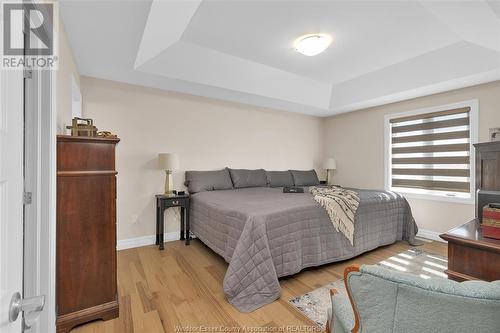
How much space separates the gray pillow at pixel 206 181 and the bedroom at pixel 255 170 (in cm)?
3

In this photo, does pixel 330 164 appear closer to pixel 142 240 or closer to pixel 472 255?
pixel 142 240

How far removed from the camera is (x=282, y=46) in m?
2.91

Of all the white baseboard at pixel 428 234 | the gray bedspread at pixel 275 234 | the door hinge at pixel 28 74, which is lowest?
the white baseboard at pixel 428 234

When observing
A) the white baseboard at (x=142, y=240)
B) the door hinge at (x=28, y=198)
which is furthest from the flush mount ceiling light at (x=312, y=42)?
the white baseboard at (x=142, y=240)

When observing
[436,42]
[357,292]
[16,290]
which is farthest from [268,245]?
[436,42]

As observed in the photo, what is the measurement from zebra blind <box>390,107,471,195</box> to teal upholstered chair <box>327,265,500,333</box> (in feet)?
12.1

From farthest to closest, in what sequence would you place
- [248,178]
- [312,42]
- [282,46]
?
[248,178] → [282,46] → [312,42]

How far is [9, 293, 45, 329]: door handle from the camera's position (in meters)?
0.52

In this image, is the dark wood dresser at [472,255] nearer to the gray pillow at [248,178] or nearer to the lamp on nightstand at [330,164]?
the gray pillow at [248,178]

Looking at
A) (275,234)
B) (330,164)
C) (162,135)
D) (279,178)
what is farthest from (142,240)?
(330,164)

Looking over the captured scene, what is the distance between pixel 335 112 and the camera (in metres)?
5.00

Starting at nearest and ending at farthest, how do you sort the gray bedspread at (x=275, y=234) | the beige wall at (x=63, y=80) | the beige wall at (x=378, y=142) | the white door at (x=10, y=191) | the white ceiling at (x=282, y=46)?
the white door at (x=10, y=191) < the beige wall at (x=63, y=80) < the gray bedspread at (x=275, y=234) < the white ceiling at (x=282, y=46) < the beige wall at (x=378, y=142)

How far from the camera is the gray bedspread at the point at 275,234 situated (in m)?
1.99

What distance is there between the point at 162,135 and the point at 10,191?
10.5 feet
